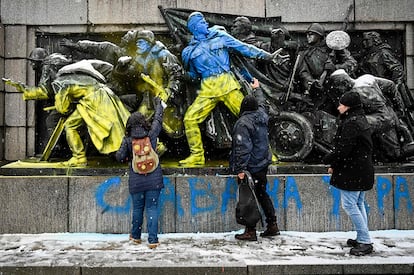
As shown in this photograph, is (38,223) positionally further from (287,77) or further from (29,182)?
(287,77)

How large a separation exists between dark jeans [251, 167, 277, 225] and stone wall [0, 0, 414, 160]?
13.3 feet

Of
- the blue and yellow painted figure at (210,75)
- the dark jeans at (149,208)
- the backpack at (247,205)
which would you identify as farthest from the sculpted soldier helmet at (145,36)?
the backpack at (247,205)

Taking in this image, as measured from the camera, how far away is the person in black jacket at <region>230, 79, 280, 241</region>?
22.0 ft

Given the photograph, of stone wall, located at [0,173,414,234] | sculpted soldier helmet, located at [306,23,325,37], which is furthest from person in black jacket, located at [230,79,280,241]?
sculpted soldier helmet, located at [306,23,325,37]

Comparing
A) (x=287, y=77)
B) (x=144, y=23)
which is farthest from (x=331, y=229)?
(x=144, y=23)

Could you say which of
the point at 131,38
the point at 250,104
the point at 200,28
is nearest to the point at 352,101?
the point at 250,104

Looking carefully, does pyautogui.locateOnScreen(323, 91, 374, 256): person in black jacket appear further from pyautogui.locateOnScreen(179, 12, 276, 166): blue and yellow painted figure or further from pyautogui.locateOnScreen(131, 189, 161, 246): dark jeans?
pyautogui.locateOnScreen(179, 12, 276, 166): blue and yellow painted figure

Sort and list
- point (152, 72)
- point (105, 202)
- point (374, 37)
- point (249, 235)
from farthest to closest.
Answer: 1. point (374, 37)
2. point (152, 72)
3. point (105, 202)
4. point (249, 235)

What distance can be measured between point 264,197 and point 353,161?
58.1 inches

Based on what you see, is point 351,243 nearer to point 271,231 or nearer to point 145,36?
point 271,231

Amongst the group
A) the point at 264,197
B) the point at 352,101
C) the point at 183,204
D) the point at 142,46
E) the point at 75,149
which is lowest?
the point at 183,204

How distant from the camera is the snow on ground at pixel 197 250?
582cm

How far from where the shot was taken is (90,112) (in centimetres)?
795

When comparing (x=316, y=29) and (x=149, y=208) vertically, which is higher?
(x=316, y=29)
